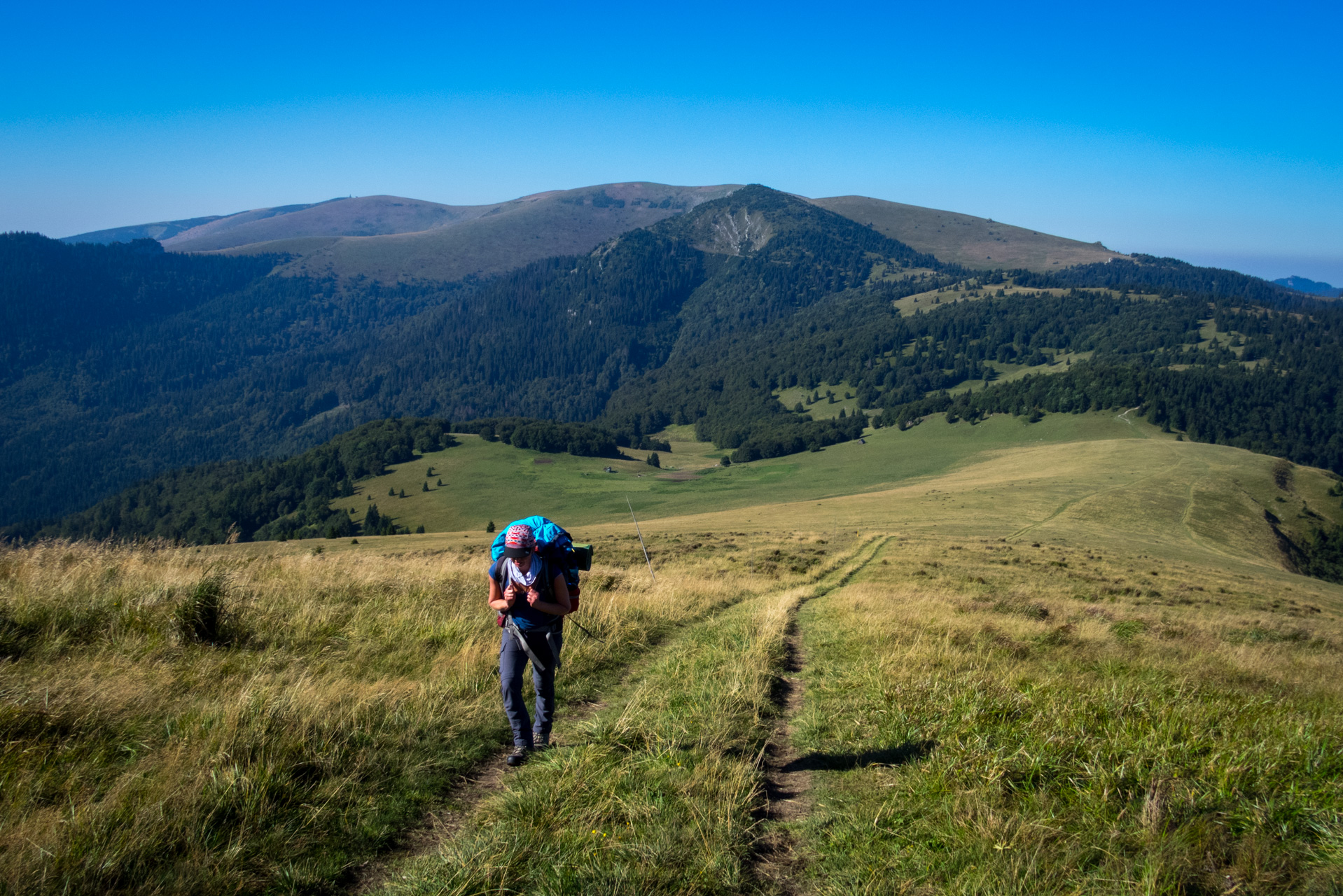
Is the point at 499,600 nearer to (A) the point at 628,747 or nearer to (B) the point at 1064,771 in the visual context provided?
(A) the point at 628,747

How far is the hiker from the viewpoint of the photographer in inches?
234

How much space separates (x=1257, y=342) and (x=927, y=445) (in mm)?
129383

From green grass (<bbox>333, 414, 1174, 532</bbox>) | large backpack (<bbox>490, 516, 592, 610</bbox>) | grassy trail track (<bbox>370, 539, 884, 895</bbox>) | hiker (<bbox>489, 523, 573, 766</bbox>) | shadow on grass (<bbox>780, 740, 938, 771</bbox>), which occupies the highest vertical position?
large backpack (<bbox>490, 516, 592, 610</bbox>)

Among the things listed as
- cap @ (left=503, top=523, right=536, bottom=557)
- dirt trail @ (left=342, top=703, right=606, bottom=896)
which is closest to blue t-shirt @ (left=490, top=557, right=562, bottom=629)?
cap @ (left=503, top=523, right=536, bottom=557)

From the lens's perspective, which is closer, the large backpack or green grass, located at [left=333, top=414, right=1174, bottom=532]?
the large backpack

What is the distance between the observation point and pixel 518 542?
19.6 feet

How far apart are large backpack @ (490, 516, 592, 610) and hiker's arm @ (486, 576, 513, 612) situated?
0.27m

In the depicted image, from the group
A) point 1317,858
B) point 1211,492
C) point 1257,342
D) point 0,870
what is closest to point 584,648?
point 0,870

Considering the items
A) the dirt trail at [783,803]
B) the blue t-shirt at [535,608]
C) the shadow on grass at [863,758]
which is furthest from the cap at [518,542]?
the shadow on grass at [863,758]

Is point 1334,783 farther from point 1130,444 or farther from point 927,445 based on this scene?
point 927,445

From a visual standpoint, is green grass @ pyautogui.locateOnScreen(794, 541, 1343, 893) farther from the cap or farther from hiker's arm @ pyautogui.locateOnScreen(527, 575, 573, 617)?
the cap

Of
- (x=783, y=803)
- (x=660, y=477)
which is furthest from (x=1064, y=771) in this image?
(x=660, y=477)

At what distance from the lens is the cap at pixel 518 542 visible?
595 cm

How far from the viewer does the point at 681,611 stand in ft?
42.5
